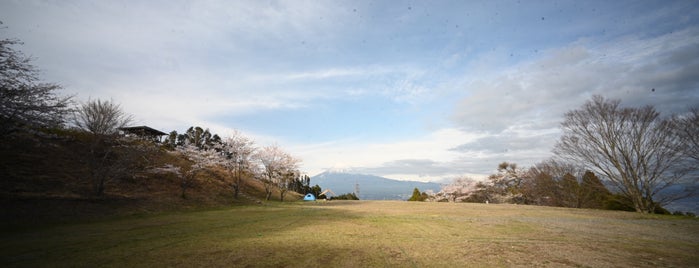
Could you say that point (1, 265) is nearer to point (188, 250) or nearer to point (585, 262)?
point (188, 250)

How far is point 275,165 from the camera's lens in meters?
31.3

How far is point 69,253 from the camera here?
19.1ft

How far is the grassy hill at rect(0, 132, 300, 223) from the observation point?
12.6 metres

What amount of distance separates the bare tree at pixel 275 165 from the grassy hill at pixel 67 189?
5.54 metres

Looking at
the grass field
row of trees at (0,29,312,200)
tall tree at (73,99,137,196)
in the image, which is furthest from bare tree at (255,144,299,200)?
the grass field

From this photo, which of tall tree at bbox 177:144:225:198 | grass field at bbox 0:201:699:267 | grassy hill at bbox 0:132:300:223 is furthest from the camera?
tall tree at bbox 177:144:225:198

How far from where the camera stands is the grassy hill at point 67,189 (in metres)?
12.6

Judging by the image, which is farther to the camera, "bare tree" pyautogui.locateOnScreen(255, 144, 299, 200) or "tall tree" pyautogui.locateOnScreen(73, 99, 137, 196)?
"bare tree" pyautogui.locateOnScreen(255, 144, 299, 200)

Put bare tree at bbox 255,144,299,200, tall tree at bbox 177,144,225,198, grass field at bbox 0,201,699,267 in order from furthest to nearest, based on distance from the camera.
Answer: bare tree at bbox 255,144,299,200, tall tree at bbox 177,144,225,198, grass field at bbox 0,201,699,267

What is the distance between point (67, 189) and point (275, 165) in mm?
17255

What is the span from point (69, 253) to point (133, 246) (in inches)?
43.9

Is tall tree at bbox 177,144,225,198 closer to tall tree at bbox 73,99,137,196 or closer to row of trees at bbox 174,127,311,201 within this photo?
row of trees at bbox 174,127,311,201

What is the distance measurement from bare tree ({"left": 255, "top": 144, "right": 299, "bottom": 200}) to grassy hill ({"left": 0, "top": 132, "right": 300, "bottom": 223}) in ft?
18.2

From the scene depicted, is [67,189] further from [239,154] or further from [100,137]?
[239,154]
